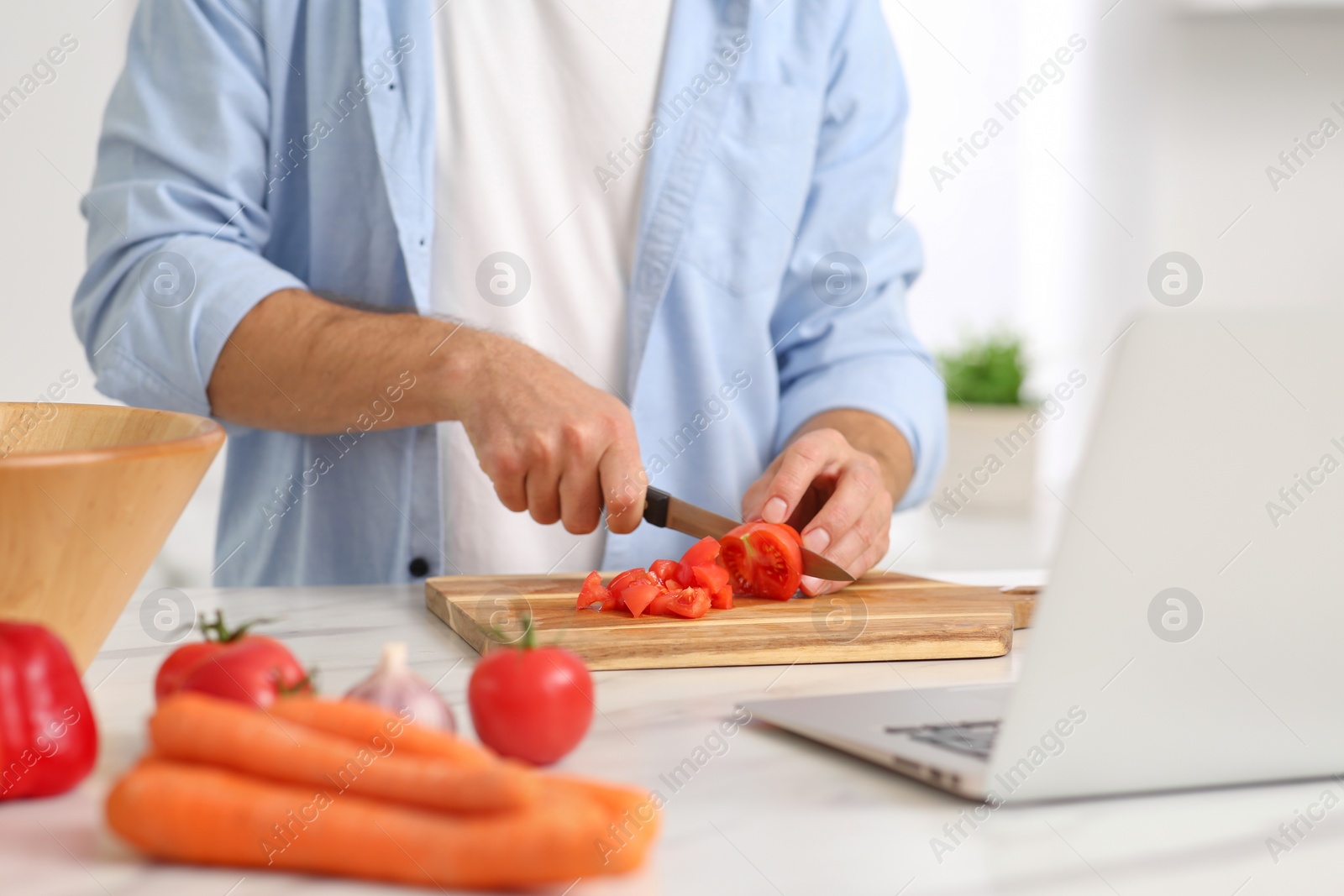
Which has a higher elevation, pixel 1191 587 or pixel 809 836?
pixel 1191 587

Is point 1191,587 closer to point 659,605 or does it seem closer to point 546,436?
point 659,605

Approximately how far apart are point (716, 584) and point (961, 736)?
44cm

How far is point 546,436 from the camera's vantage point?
1147 mm

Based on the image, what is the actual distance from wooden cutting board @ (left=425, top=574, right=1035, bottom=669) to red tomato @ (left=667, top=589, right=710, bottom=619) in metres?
0.01

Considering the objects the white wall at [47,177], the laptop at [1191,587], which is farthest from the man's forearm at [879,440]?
the white wall at [47,177]

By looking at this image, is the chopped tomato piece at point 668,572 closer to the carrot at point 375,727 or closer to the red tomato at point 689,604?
the red tomato at point 689,604

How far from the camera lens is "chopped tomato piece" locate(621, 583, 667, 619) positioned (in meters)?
1.04

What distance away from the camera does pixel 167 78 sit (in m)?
1.41

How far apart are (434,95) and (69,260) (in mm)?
1427

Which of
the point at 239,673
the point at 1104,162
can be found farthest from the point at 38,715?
the point at 1104,162

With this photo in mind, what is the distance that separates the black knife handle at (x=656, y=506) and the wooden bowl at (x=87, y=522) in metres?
0.56

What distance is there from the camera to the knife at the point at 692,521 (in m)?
1.18

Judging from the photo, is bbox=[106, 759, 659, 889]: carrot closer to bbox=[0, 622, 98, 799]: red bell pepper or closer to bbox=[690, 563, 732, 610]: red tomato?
bbox=[0, 622, 98, 799]: red bell pepper

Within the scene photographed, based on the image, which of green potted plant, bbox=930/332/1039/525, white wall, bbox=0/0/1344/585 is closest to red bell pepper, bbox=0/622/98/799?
green potted plant, bbox=930/332/1039/525
